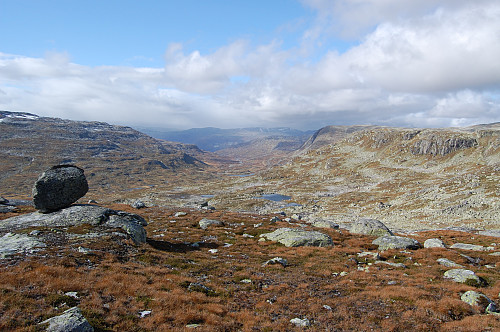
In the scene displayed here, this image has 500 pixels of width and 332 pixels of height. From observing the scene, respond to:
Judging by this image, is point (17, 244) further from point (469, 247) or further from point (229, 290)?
point (469, 247)

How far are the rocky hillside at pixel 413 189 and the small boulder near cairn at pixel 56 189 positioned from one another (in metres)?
63.2

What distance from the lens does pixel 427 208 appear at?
7694 centimetres

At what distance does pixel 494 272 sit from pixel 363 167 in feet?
573

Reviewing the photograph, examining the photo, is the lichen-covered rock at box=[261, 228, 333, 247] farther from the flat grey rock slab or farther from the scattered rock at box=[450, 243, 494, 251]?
the scattered rock at box=[450, 243, 494, 251]

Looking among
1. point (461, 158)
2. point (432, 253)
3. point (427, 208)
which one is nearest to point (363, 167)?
point (461, 158)

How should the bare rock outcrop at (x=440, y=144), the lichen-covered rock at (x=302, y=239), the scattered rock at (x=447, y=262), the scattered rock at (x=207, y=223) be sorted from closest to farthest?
the scattered rock at (x=447, y=262)
the lichen-covered rock at (x=302, y=239)
the scattered rock at (x=207, y=223)
the bare rock outcrop at (x=440, y=144)

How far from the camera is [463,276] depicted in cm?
2191

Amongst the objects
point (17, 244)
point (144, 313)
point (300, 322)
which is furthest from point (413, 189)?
point (17, 244)

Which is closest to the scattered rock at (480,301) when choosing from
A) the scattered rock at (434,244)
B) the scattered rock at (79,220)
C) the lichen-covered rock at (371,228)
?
the scattered rock at (434,244)

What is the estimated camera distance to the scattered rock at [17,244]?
18.7 meters

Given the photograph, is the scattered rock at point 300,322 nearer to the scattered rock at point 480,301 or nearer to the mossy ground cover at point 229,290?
the mossy ground cover at point 229,290

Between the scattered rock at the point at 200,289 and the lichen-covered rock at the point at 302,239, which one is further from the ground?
the scattered rock at the point at 200,289

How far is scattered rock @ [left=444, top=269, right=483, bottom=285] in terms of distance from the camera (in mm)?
20984

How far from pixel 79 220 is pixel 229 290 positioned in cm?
2237
